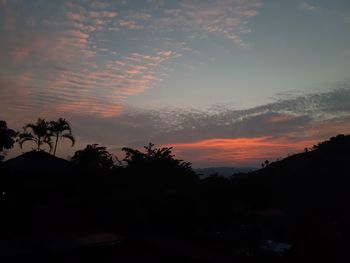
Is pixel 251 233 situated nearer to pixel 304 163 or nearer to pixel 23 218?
pixel 23 218

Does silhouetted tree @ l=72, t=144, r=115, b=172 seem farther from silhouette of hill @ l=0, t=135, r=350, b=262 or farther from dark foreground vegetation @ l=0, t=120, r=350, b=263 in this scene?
silhouette of hill @ l=0, t=135, r=350, b=262

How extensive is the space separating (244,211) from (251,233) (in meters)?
2.31

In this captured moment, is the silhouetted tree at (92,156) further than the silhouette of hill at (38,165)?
Yes

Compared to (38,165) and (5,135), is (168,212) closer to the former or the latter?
(38,165)

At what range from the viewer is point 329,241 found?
33.9ft

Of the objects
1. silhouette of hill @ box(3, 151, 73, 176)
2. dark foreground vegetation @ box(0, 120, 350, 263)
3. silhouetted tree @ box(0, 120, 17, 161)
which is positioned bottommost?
dark foreground vegetation @ box(0, 120, 350, 263)

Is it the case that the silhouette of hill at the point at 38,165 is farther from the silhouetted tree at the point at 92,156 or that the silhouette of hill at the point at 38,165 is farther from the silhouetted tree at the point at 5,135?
the silhouetted tree at the point at 5,135

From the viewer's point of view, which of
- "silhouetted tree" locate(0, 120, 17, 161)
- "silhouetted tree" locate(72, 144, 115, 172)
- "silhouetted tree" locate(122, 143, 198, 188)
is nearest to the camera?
"silhouetted tree" locate(122, 143, 198, 188)

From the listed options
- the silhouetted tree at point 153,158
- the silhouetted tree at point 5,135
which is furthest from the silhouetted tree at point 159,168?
the silhouetted tree at point 5,135

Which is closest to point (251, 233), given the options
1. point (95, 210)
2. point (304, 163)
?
point (95, 210)

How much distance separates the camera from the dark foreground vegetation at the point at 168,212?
9.45 metres

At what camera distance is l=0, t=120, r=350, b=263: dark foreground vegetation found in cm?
945

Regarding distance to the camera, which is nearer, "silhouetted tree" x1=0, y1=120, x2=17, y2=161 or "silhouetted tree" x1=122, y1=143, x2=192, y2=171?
"silhouetted tree" x1=122, y1=143, x2=192, y2=171

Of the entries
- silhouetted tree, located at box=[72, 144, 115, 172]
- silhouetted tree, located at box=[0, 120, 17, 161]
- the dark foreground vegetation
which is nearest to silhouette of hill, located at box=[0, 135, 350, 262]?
the dark foreground vegetation
